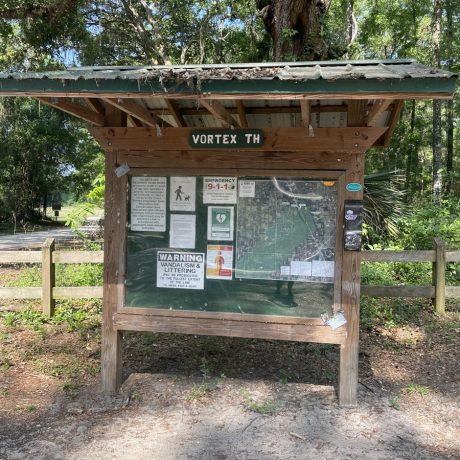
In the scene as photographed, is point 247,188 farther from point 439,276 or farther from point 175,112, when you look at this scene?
point 439,276

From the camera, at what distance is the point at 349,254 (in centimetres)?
414

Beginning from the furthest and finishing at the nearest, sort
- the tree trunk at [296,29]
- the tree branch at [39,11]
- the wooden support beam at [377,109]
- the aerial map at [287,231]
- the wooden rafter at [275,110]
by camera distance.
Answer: the tree branch at [39,11], the tree trunk at [296,29], the wooden rafter at [275,110], the aerial map at [287,231], the wooden support beam at [377,109]

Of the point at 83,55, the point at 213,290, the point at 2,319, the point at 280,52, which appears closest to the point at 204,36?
the point at 83,55

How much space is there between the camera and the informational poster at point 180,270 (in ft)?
14.4

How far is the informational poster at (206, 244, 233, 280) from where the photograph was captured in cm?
434

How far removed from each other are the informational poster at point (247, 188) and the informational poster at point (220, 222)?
18 cm

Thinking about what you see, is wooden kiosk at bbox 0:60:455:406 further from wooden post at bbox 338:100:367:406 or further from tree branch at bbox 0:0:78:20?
tree branch at bbox 0:0:78:20

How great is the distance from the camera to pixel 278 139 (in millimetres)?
4105

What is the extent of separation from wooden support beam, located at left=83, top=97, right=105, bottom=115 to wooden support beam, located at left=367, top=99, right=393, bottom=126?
2327mm

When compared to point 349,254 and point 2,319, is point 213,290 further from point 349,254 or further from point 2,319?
point 2,319

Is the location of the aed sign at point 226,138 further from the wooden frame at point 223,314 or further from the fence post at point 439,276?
the fence post at point 439,276

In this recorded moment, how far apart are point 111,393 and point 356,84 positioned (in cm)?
349

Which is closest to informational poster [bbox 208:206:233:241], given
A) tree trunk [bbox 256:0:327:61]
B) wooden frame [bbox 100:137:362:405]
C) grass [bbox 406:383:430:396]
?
wooden frame [bbox 100:137:362:405]

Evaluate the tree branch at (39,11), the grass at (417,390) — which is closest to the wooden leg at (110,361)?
the grass at (417,390)
